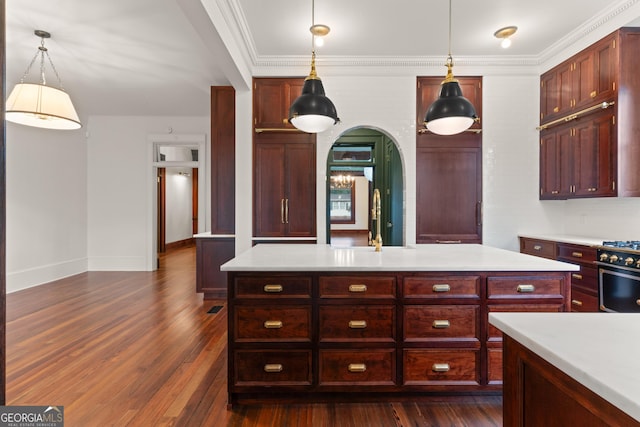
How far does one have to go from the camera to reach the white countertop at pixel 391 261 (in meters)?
1.93

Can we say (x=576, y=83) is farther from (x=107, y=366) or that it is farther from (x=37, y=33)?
(x=37, y=33)

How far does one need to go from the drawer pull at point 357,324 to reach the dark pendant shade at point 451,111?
4.97ft

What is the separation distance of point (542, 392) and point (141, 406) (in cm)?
220

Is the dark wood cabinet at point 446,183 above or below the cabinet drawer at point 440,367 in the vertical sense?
above

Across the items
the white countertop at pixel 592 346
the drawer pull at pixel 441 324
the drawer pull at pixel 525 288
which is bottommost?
the drawer pull at pixel 441 324

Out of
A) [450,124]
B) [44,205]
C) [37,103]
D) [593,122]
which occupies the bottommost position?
[44,205]

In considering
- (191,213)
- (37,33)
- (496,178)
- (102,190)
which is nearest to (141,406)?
(37,33)

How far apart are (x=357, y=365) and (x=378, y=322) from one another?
296mm

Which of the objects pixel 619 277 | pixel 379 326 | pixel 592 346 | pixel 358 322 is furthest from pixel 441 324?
pixel 619 277

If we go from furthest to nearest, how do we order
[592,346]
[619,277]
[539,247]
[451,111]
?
1. [539,247]
2. [619,277]
3. [451,111]
4. [592,346]

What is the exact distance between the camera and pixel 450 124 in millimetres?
2330

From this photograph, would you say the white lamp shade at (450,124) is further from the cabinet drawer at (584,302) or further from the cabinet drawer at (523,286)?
the cabinet drawer at (584,302)

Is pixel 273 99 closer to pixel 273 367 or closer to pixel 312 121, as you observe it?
pixel 312 121

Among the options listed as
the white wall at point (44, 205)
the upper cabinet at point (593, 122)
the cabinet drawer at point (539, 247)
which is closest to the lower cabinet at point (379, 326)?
the cabinet drawer at point (539, 247)
